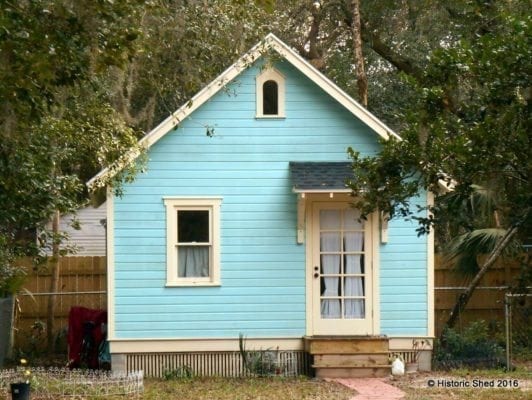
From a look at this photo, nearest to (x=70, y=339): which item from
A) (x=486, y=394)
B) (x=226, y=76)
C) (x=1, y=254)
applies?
(x=1, y=254)

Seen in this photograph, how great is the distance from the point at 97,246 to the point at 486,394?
13.2m

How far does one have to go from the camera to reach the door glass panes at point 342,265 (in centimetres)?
1566

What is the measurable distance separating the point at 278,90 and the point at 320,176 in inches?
59.6

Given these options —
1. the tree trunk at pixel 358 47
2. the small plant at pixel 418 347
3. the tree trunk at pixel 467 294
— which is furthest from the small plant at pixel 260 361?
the tree trunk at pixel 358 47

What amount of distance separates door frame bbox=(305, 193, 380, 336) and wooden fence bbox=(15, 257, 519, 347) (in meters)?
3.15

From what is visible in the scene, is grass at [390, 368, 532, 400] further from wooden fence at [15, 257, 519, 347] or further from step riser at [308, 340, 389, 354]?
wooden fence at [15, 257, 519, 347]

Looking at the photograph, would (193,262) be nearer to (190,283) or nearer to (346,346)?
(190,283)

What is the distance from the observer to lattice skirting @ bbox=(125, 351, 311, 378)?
50.6 ft

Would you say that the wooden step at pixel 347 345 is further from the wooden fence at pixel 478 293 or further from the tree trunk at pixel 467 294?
the wooden fence at pixel 478 293

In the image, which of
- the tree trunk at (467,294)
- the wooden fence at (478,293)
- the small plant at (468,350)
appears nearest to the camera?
the small plant at (468,350)

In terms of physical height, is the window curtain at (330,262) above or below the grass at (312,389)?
above

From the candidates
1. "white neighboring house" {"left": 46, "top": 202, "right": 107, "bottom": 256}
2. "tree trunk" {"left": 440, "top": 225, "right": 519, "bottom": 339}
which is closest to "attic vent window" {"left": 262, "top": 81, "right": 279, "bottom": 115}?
"tree trunk" {"left": 440, "top": 225, "right": 519, "bottom": 339}

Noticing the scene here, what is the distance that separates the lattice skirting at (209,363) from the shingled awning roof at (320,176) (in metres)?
2.62

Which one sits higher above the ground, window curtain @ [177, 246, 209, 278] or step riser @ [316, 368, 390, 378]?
window curtain @ [177, 246, 209, 278]
